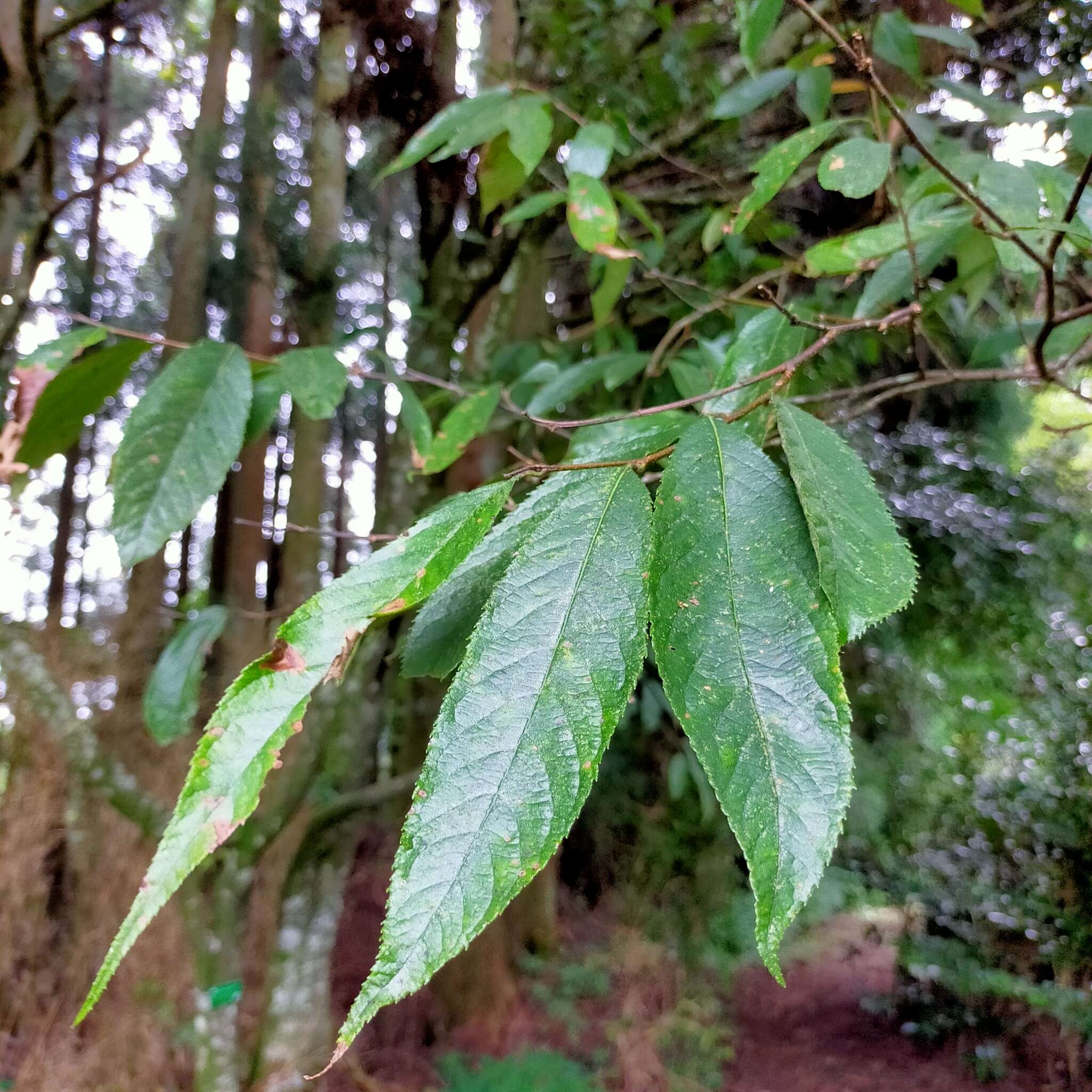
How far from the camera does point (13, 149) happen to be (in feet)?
4.66

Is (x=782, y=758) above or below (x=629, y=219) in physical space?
below

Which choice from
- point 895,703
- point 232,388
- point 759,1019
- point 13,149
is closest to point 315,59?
point 13,149

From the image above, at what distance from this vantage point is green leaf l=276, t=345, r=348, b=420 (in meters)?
0.61

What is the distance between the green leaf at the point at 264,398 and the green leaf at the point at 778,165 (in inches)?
17.0

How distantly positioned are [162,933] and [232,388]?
2.06 metres

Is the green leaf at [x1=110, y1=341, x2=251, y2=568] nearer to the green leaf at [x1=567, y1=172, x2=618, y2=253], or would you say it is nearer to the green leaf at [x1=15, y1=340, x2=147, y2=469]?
the green leaf at [x1=15, y1=340, x2=147, y2=469]

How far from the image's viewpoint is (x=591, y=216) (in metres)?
0.71

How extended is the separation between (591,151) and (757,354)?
16.7 inches

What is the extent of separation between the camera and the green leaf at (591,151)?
770mm

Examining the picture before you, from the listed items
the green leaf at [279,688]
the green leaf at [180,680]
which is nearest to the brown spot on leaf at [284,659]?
the green leaf at [279,688]

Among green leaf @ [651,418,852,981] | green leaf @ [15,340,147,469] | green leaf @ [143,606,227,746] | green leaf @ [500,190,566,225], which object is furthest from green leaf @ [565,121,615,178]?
green leaf @ [143,606,227,746]

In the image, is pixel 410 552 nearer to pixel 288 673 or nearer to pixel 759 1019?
pixel 288 673

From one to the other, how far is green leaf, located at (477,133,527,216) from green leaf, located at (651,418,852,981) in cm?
77

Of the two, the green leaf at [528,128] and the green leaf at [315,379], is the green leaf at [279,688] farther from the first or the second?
the green leaf at [528,128]
